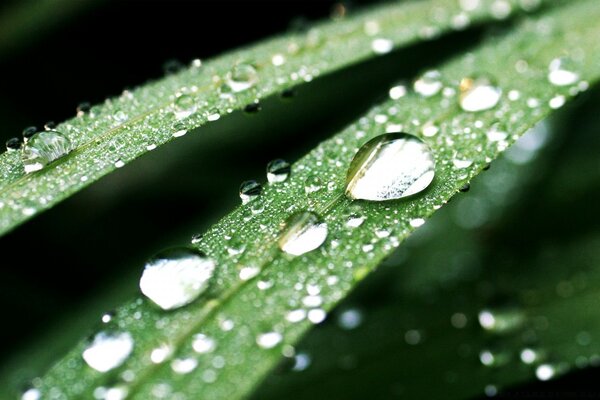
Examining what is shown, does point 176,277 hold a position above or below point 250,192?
below

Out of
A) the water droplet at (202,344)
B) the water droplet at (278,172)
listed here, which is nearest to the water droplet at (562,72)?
the water droplet at (278,172)

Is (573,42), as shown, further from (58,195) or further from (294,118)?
(58,195)

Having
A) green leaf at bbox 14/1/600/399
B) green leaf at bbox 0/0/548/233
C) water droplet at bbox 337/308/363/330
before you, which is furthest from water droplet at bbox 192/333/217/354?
water droplet at bbox 337/308/363/330

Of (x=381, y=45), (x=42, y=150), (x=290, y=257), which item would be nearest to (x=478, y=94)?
(x=381, y=45)

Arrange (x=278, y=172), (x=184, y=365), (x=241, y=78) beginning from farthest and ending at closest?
(x=241, y=78) < (x=278, y=172) < (x=184, y=365)

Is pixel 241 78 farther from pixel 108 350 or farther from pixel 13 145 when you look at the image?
pixel 108 350

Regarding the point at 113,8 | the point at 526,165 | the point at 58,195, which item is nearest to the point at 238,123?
the point at 113,8

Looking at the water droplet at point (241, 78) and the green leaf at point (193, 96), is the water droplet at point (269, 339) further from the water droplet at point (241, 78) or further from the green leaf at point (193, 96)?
the water droplet at point (241, 78)
